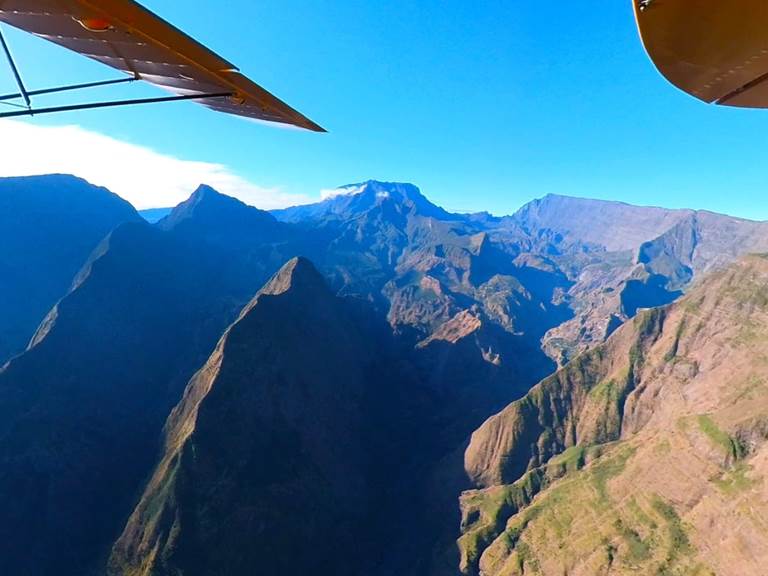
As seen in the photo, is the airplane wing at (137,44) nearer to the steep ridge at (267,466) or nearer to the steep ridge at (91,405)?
the steep ridge at (267,466)

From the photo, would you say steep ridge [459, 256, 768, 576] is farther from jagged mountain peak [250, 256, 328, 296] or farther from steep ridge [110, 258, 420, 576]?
jagged mountain peak [250, 256, 328, 296]

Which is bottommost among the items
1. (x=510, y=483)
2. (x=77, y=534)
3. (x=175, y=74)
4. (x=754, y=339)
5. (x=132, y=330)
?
(x=77, y=534)

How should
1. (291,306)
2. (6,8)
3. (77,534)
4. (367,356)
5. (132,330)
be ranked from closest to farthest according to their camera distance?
(6,8), (77,534), (291,306), (132,330), (367,356)

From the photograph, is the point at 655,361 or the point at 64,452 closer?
the point at 64,452

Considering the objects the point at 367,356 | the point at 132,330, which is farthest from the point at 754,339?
the point at 132,330

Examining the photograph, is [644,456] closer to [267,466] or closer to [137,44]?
[267,466]

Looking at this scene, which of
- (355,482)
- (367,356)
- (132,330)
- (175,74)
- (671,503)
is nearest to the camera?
(175,74)

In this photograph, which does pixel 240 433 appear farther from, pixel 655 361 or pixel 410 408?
pixel 655 361
